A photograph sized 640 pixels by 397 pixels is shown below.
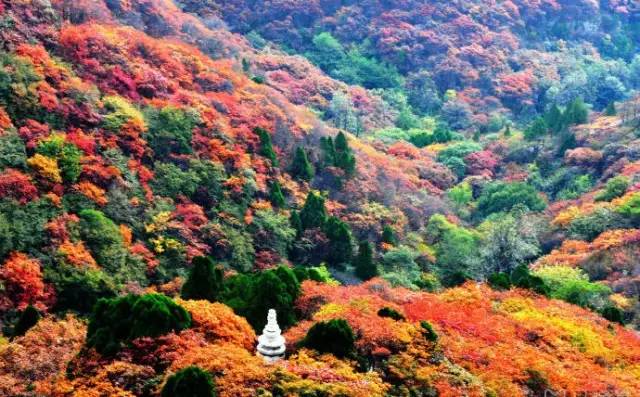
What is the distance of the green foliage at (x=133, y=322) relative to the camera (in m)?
18.7

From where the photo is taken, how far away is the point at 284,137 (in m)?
49.8

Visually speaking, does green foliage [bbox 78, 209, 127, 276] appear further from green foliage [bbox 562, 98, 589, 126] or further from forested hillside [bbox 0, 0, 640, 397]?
green foliage [bbox 562, 98, 589, 126]

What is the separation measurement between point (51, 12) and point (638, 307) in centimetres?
3458

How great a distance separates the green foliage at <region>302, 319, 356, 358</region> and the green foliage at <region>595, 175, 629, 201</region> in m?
37.4

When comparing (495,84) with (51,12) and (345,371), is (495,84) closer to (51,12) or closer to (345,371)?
(51,12)

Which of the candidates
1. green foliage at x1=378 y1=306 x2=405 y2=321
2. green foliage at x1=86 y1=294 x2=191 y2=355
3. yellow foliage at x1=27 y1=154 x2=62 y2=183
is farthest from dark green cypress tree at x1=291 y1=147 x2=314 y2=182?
green foliage at x1=86 y1=294 x2=191 y2=355

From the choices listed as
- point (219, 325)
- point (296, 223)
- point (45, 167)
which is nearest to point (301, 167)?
point (296, 223)

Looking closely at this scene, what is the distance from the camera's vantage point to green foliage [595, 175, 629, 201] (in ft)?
169

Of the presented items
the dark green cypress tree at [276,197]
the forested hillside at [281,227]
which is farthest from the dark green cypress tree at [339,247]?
the dark green cypress tree at [276,197]

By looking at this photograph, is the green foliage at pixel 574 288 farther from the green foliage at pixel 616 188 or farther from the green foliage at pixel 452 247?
the green foliage at pixel 616 188

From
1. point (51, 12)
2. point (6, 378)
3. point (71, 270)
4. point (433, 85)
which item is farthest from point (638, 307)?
point (433, 85)

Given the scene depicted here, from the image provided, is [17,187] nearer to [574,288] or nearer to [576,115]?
[574,288]

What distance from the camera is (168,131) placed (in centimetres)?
4131

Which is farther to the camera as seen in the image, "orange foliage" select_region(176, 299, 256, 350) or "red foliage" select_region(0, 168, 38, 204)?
"red foliage" select_region(0, 168, 38, 204)
